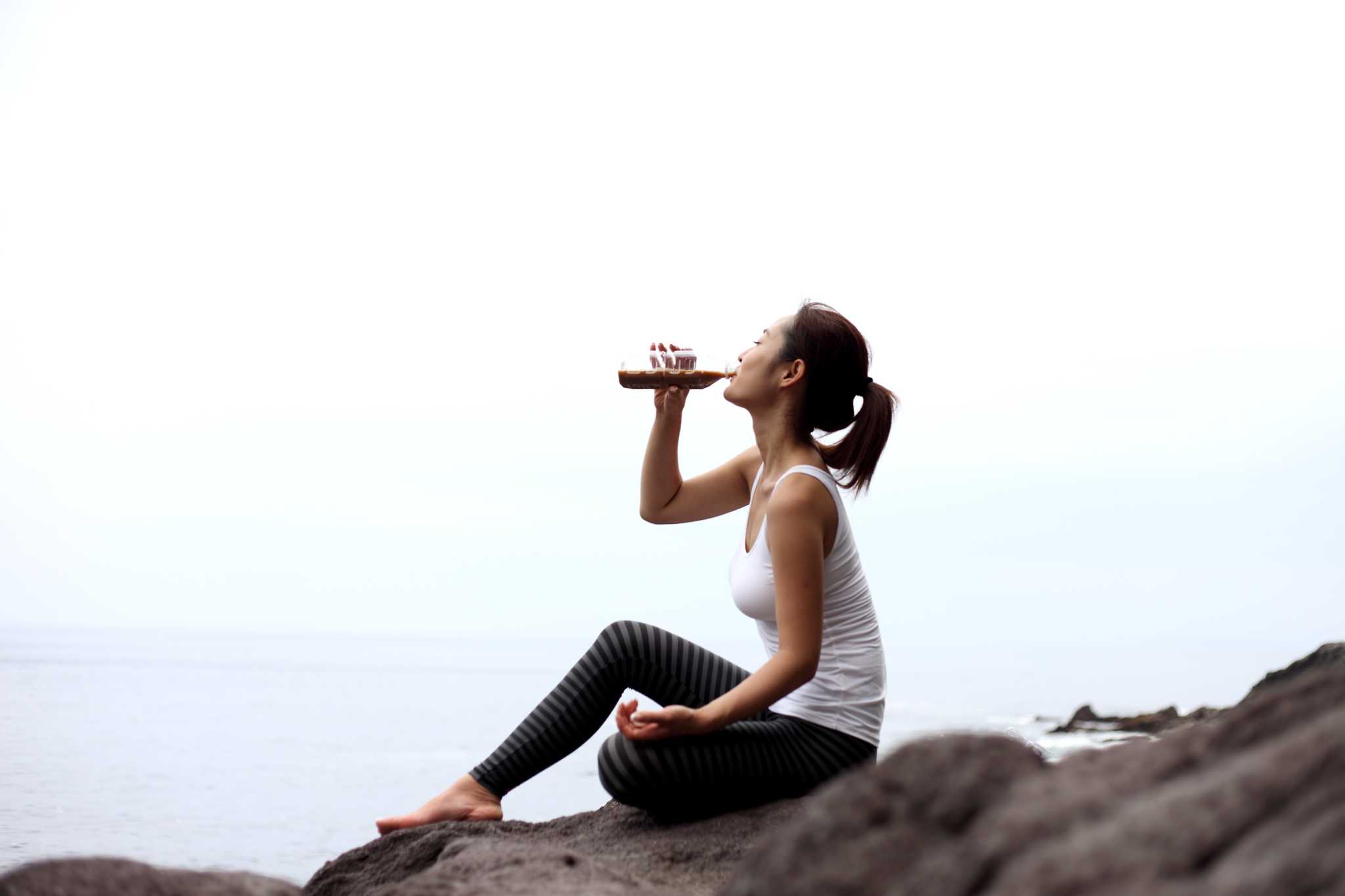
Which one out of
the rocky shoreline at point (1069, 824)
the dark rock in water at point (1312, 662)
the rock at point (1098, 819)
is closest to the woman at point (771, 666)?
the rocky shoreline at point (1069, 824)

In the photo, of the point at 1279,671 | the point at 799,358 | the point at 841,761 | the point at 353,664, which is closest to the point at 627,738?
the point at 841,761

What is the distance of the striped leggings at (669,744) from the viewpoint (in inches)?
106

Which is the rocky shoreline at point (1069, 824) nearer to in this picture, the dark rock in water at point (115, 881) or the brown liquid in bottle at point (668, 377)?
the dark rock in water at point (115, 881)

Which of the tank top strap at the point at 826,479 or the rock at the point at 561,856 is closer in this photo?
the rock at the point at 561,856

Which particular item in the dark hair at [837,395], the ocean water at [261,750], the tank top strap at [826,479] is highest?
the dark hair at [837,395]

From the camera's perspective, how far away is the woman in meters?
2.68

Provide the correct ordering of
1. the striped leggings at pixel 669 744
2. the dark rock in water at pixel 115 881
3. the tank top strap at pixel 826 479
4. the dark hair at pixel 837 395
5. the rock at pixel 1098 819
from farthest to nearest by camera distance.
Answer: the dark hair at pixel 837 395 < the tank top strap at pixel 826 479 < the striped leggings at pixel 669 744 < the dark rock in water at pixel 115 881 < the rock at pixel 1098 819

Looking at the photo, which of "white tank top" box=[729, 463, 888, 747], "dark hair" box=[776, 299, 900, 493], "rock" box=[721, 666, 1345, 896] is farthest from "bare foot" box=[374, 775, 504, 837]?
"rock" box=[721, 666, 1345, 896]

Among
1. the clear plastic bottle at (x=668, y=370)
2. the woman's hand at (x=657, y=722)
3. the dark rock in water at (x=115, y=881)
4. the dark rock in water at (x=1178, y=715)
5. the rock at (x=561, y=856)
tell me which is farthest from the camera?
the dark rock in water at (x=1178, y=715)

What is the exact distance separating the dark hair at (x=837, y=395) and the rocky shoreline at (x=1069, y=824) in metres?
1.75

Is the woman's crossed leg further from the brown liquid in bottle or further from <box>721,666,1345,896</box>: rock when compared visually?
<box>721,666,1345,896</box>: rock

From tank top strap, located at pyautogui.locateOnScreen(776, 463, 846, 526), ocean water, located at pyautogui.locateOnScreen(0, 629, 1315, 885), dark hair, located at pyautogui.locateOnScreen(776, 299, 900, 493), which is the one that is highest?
dark hair, located at pyautogui.locateOnScreen(776, 299, 900, 493)

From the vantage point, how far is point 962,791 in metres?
1.17

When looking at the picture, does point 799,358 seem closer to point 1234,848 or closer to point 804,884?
point 804,884
